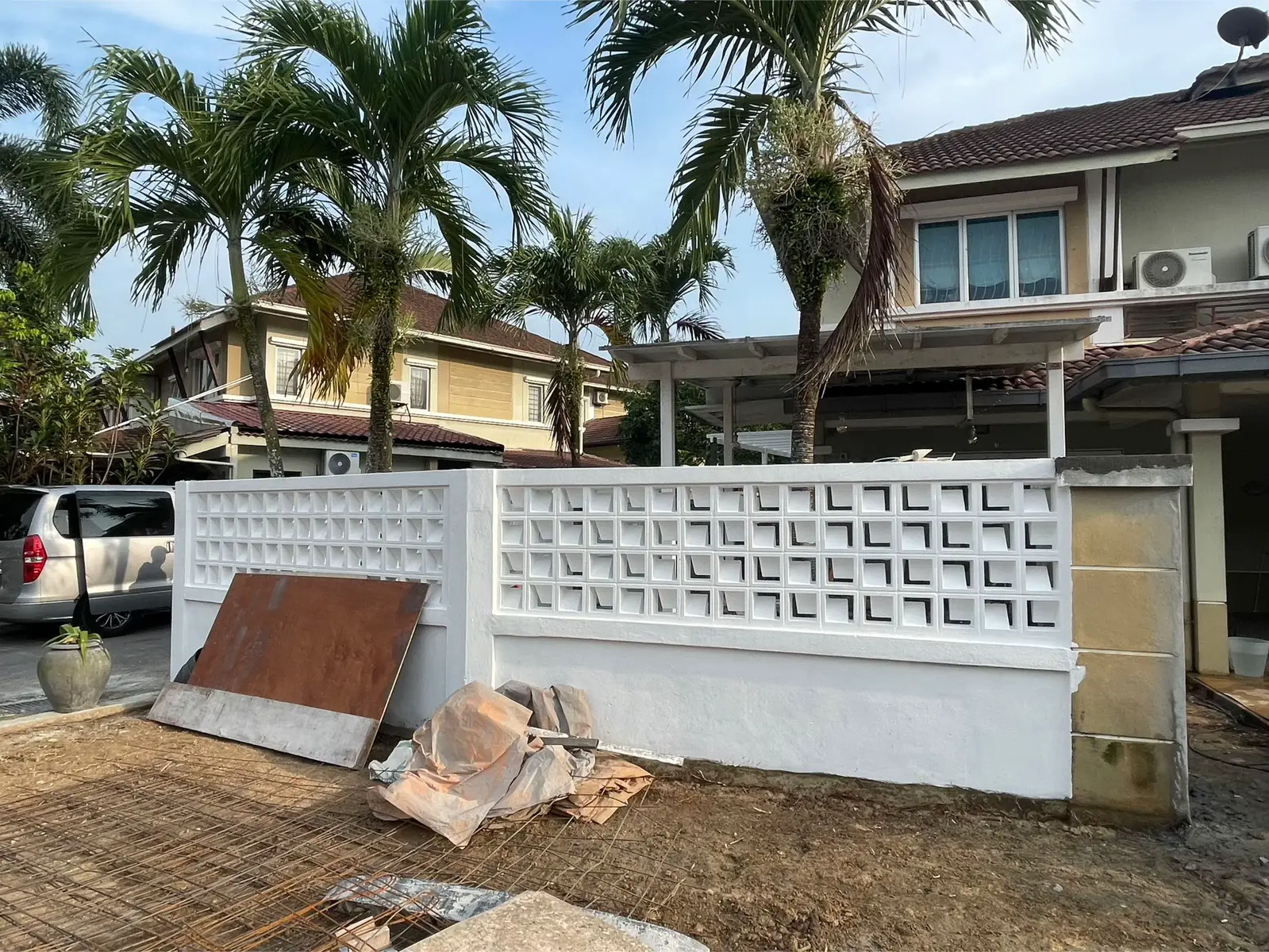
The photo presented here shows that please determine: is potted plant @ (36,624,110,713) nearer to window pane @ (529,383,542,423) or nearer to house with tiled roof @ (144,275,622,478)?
house with tiled roof @ (144,275,622,478)

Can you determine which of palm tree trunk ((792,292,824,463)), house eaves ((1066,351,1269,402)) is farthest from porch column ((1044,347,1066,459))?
palm tree trunk ((792,292,824,463))

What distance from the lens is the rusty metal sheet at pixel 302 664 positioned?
5.09 meters

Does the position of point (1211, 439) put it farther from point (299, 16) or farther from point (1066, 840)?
point (299, 16)

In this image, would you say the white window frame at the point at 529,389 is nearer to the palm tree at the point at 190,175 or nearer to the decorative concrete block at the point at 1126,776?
the palm tree at the point at 190,175

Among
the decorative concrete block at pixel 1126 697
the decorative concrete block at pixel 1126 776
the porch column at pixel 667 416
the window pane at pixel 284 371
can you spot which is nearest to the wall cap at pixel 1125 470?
the decorative concrete block at pixel 1126 697

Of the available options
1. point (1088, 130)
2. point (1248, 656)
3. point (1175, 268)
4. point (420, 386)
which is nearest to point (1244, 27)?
point (1088, 130)

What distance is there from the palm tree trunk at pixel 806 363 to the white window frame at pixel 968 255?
5.43m

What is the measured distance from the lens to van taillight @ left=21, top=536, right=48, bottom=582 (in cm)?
895

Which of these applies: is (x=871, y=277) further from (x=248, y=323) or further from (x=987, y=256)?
(x=987, y=256)

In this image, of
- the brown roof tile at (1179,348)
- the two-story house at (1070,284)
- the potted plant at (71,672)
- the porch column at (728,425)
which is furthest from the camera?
the porch column at (728,425)

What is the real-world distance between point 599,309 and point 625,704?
26.4 feet

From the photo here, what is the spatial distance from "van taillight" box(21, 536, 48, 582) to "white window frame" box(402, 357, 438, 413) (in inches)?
383

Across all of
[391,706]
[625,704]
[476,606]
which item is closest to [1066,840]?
[625,704]

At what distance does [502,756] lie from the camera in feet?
13.5
